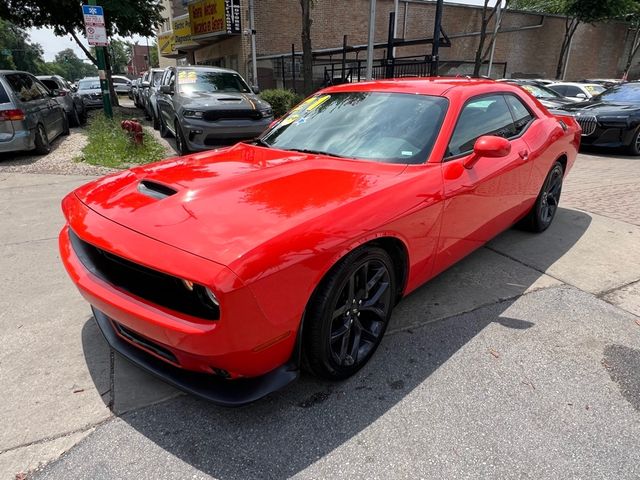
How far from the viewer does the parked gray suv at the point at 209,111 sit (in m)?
7.65

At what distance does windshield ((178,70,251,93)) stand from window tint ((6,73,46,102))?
2.78 meters

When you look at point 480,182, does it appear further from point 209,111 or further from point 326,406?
point 209,111

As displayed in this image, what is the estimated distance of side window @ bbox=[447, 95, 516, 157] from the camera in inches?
118

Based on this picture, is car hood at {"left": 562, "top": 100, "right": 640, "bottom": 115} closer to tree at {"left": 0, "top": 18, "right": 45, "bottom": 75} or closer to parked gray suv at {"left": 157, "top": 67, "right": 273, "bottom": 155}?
parked gray suv at {"left": 157, "top": 67, "right": 273, "bottom": 155}

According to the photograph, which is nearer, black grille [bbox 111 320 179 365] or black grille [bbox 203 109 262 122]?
black grille [bbox 111 320 179 365]

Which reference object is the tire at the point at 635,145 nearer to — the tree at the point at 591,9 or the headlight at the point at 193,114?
the headlight at the point at 193,114

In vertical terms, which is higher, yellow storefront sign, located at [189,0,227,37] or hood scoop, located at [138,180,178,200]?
yellow storefront sign, located at [189,0,227,37]

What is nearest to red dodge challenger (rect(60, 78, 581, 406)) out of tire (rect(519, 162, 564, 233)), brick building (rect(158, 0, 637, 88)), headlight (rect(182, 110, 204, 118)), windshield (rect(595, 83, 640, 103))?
tire (rect(519, 162, 564, 233))

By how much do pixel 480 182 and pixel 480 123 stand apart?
23.3 inches

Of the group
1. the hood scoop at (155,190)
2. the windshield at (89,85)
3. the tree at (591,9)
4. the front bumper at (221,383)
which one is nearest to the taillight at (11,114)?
the hood scoop at (155,190)

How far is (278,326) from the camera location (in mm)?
1877

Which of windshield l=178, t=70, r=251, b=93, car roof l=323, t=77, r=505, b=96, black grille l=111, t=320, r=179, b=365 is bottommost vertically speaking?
black grille l=111, t=320, r=179, b=365

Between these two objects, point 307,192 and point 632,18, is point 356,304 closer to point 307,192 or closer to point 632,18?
point 307,192

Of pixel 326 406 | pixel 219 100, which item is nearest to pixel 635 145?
pixel 219 100
